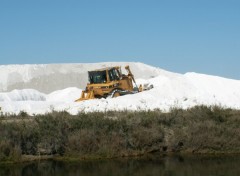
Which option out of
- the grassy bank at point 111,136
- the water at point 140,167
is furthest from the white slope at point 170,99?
the water at point 140,167

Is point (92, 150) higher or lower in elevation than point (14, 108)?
lower

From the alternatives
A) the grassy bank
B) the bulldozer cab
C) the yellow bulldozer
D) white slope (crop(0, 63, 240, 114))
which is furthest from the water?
the bulldozer cab

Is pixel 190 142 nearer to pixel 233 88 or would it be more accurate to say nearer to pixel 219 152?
pixel 219 152

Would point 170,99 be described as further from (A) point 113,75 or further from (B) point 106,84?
(A) point 113,75

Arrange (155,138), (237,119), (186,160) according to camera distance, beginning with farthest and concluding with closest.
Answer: (237,119), (155,138), (186,160)

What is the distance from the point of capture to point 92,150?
52.5ft

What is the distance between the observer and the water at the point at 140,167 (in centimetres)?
1334

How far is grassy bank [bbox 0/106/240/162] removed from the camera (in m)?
15.9

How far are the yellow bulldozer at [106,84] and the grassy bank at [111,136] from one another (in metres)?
12.0

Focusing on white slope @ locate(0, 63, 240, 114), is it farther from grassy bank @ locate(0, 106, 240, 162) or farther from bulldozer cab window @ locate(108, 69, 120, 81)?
grassy bank @ locate(0, 106, 240, 162)

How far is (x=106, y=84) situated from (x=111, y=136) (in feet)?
45.6

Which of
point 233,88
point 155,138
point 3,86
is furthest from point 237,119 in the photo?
point 3,86

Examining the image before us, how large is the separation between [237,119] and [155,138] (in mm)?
3943

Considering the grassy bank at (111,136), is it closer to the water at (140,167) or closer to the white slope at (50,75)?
the water at (140,167)
